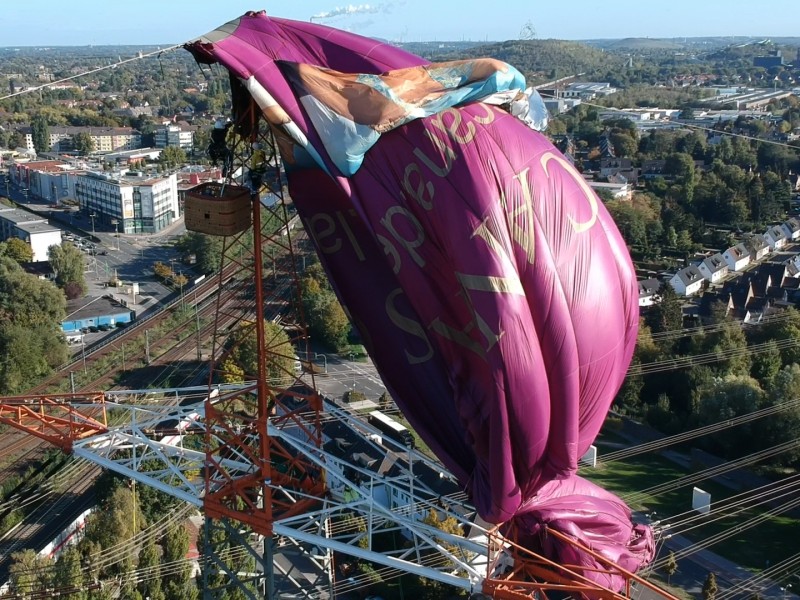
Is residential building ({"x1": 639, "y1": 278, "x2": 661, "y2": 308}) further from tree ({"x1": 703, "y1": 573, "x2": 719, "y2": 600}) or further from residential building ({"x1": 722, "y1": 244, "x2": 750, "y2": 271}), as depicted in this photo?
tree ({"x1": 703, "y1": 573, "x2": 719, "y2": 600})

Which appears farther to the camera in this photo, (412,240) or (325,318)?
(325,318)

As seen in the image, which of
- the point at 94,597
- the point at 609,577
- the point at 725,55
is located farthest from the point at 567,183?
the point at 725,55

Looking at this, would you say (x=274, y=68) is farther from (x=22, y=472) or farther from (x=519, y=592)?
(x=22, y=472)

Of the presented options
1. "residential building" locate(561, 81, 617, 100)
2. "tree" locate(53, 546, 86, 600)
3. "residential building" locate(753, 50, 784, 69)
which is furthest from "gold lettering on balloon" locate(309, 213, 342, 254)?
"residential building" locate(753, 50, 784, 69)

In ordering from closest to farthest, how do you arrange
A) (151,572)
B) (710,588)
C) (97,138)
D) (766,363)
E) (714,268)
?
(151,572) → (710,588) → (766,363) → (714,268) → (97,138)

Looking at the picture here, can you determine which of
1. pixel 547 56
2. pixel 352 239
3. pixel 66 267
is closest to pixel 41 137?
pixel 66 267

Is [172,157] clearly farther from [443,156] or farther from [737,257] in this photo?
[443,156]
